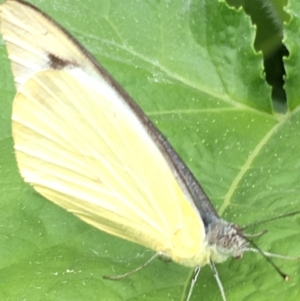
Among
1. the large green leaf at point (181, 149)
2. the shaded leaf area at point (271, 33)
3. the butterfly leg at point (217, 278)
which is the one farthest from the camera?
the shaded leaf area at point (271, 33)

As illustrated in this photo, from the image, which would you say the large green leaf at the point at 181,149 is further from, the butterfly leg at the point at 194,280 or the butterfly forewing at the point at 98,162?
the butterfly forewing at the point at 98,162

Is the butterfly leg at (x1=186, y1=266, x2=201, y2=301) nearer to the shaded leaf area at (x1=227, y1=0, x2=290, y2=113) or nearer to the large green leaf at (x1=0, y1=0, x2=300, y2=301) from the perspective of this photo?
the large green leaf at (x1=0, y1=0, x2=300, y2=301)

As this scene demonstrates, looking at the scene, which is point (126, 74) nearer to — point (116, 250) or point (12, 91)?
point (12, 91)

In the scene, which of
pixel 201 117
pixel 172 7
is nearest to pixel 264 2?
pixel 172 7

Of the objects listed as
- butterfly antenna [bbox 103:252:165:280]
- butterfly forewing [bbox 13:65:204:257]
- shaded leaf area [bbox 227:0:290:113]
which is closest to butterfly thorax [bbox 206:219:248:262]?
butterfly forewing [bbox 13:65:204:257]

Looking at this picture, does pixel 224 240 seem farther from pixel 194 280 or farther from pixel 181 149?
pixel 181 149

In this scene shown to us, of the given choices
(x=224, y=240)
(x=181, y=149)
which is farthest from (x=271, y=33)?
(x=224, y=240)

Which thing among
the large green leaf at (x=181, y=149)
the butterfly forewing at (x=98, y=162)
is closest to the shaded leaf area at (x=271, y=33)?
the large green leaf at (x=181, y=149)
